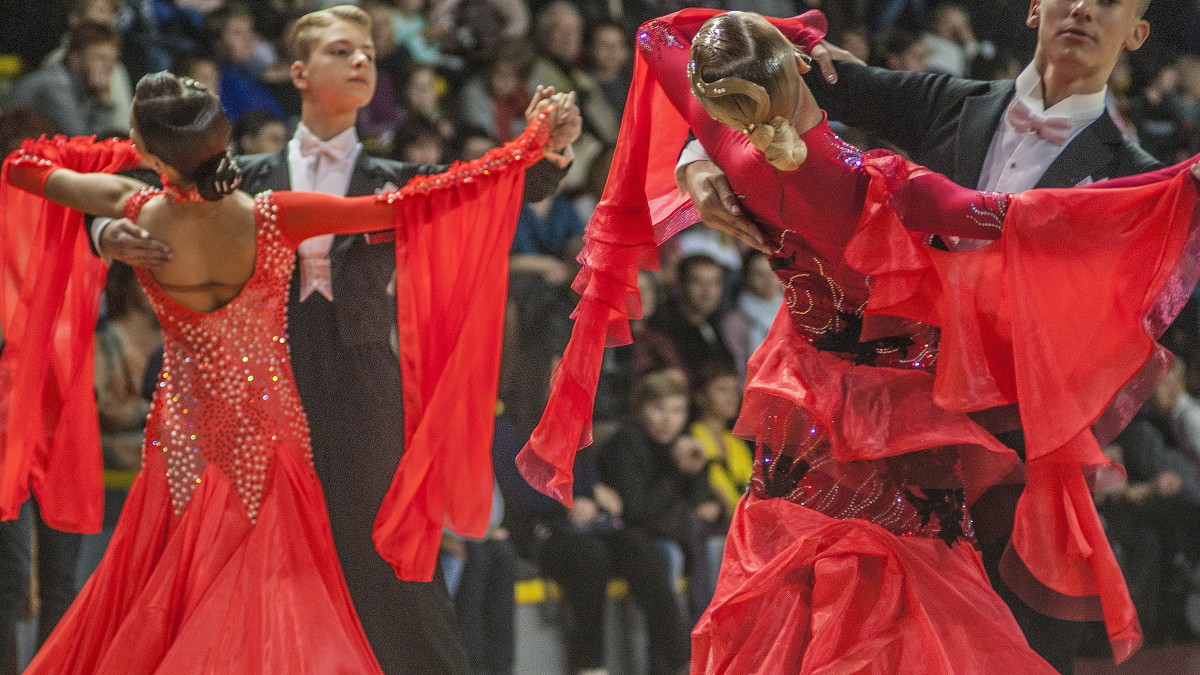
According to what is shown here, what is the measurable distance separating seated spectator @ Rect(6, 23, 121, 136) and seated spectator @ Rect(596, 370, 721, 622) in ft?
7.66

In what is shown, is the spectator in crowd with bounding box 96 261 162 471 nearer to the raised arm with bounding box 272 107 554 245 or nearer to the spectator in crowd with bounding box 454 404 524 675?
the spectator in crowd with bounding box 454 404 524 675

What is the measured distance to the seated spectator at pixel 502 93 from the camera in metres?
6.30

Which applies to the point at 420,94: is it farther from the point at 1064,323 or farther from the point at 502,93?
the point at 1064,323

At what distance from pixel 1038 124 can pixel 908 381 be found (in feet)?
2.49

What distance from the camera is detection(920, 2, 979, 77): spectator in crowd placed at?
23.8 feet

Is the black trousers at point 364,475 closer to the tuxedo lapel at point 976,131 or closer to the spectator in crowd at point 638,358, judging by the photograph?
the tuxedo lapel at point 976,131

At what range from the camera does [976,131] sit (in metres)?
3.14

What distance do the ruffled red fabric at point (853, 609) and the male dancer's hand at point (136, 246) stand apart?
1499 mm

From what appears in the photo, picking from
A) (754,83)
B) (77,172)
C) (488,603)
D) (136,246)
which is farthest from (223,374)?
(488,603)

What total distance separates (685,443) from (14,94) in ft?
9.52

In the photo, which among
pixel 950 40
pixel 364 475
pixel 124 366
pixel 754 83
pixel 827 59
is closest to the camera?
pixel 754 83

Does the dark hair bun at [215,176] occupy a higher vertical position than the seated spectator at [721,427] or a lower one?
higher

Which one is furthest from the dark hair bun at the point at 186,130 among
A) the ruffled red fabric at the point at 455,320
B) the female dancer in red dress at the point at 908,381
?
the female dancer in red dress at the point at 908,381

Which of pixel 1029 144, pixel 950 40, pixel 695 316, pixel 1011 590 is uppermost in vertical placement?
pixel 1029 144
